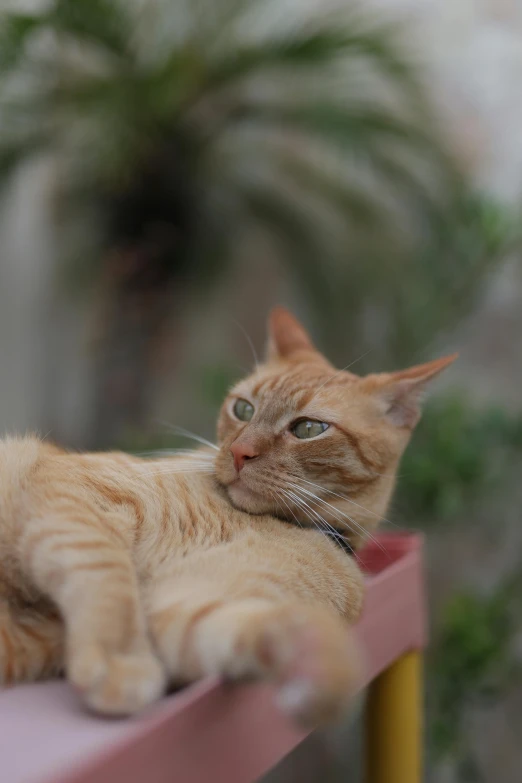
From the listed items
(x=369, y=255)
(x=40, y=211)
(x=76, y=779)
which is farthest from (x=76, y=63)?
(x=76, y=779)

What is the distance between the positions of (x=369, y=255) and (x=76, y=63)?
4.00 ft

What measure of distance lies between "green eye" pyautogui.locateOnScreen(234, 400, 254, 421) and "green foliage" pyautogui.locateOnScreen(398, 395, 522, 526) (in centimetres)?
90

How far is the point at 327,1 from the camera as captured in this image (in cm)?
282

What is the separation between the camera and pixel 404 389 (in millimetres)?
1128

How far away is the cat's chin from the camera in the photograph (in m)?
1.01

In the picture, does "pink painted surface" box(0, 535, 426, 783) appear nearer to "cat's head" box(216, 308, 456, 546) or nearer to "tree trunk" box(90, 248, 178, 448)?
"cat's head" box(216, 308, 456, 546)

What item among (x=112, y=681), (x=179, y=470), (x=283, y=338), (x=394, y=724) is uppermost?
(x=283, y=338)

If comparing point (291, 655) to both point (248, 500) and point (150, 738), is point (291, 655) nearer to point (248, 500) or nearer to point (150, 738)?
point (150, 738)

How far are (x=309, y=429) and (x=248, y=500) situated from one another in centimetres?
14

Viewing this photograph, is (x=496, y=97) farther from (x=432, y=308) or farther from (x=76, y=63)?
(x=76, y=63)

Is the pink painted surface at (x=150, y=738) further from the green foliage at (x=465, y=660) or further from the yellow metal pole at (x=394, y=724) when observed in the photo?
the green foliage at (x=465, y=660)

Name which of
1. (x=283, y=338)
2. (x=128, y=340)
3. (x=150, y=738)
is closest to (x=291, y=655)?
(x=150, y=738)

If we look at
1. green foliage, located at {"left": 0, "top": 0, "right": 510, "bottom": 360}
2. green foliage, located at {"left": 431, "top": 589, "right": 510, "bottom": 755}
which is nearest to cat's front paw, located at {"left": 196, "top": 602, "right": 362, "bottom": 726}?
green foliage, located at {"left": 431, "top": 589, "right": 510, "bottom": 755}

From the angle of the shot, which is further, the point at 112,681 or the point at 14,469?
the point at 14,469
